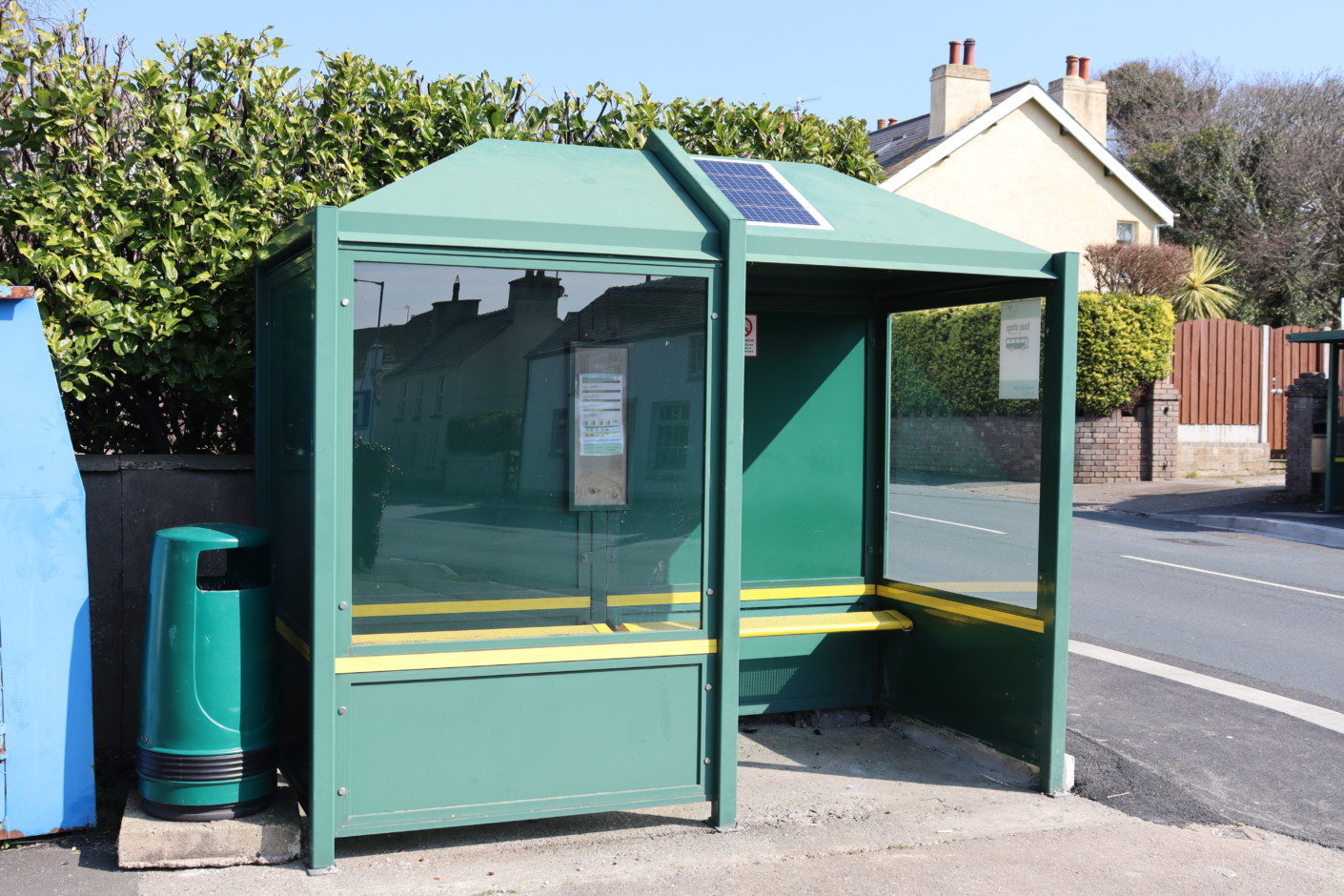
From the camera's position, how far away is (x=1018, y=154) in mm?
28000

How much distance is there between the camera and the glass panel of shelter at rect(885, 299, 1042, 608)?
16.6ft

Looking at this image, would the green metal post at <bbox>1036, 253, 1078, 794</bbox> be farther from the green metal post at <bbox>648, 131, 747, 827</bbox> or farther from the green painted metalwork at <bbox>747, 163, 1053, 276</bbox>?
the green metal post at <bbox>648, 131, 747, 827</bbox>

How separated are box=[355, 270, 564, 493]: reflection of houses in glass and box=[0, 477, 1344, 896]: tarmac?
1.29m

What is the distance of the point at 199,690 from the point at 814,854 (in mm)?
2166

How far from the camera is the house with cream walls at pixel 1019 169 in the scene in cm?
2727

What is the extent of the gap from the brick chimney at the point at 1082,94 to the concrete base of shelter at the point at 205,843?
102 ft

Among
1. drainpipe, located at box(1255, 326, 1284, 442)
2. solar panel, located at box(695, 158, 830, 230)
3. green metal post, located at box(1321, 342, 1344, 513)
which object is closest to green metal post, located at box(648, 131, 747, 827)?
solar panel, located at box(695, 158, 830, 230)

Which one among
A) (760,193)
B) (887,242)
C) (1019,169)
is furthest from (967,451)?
(1019,169)

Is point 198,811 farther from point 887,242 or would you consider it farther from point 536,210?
point 887,242

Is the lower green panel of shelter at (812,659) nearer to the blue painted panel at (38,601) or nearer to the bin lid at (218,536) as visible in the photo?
the bin lid at (218,536)

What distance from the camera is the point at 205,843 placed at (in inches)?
157

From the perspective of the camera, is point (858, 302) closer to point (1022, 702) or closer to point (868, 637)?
point (868, 637)

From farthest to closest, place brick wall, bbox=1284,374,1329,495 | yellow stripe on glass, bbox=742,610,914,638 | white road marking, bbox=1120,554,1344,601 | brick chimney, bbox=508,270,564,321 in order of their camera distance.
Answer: brick wall, bbox=1284,374,1329,495 < white road marking, bbox=1120,554,1344,601 < yellow stripe on glass, bbox=742,610,914,638 < brick chimney, bbox=508,270,564,321

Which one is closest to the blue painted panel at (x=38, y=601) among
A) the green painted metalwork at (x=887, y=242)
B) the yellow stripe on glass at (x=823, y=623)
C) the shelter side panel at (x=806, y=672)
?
the green painted metalwork at (x=887, y=242)
